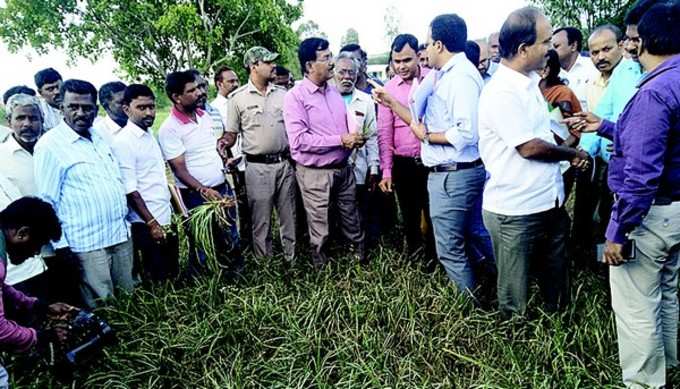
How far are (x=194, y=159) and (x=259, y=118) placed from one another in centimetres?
65

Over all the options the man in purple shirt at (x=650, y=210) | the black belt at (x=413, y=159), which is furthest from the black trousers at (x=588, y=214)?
the man in purple shirt at (x=650, y=210)

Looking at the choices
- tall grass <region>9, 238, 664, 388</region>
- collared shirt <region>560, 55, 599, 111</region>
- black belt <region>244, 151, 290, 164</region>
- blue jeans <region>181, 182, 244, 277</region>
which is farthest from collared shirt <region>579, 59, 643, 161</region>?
blue jeans <region>181, 182, 244, 277</region>

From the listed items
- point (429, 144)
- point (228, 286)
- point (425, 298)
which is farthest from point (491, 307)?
point (228, 286)

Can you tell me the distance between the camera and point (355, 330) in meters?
2.97

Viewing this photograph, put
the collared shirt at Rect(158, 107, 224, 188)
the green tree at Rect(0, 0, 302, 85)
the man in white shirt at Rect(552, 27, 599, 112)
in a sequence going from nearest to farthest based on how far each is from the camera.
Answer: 1. the collared shirt at Rect(158, 107, 224, 188)
2. the man in white shirt at Rect(552, 27, 599, 112)
3. the green tree at Rect(0, 0, 302, 85)

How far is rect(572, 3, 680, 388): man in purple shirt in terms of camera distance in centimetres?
192

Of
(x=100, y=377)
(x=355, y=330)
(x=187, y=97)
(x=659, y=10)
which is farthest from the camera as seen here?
(x=187, y=97)

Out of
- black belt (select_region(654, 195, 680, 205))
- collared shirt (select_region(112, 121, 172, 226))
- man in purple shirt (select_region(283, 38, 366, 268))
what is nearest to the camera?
black belt (select_region(654, 195, 680, 205))

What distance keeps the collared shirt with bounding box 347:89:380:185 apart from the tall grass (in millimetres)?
1179

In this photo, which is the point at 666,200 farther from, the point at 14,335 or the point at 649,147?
the point at 14,335

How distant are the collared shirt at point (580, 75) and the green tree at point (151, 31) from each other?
54.7 feet

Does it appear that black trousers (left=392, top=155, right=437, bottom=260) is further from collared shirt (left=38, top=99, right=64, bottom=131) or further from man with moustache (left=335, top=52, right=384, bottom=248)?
collared shirt (left=38, top=99, right=64, bottom=131)

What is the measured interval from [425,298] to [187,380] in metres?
1.61

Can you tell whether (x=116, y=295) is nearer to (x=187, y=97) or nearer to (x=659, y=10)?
(x=187, y=97)
